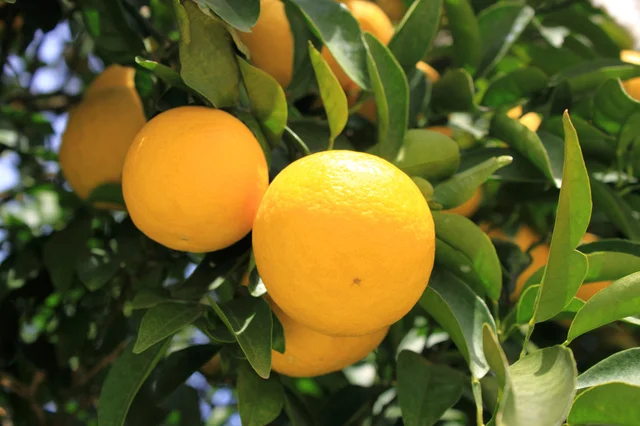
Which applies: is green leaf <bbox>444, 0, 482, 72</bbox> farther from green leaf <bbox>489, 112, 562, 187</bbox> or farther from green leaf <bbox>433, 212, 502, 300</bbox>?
green leaf <bbox>433, 212, 502, 300</bbox>

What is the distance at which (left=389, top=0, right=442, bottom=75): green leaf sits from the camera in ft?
3.88

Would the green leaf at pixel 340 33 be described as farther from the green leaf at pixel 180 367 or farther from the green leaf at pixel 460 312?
the green leaf at pixel 180 367

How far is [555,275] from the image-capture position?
85 centimetres

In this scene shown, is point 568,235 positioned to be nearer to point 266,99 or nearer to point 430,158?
point 430,158

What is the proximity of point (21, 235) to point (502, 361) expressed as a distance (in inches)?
51.4

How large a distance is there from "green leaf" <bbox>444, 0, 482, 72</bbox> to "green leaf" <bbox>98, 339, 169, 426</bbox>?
30.6 inches

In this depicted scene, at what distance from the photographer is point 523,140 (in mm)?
1131

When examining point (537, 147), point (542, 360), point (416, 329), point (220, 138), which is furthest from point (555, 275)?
point (416, 329)

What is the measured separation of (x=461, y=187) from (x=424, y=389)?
285 millimetres

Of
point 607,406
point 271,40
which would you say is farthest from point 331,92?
point 607,406

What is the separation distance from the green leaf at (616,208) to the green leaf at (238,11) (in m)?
0.60

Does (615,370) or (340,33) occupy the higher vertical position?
(340,33)

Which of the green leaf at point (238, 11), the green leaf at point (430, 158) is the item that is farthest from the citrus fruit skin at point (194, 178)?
the green leaf at point (430, 158)

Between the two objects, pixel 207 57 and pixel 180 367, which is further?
pixel 180 367
